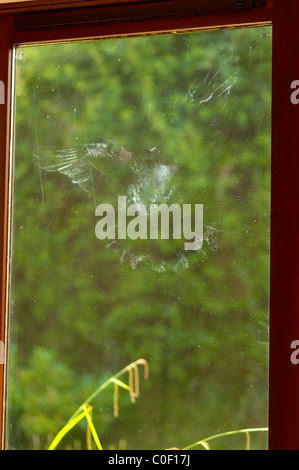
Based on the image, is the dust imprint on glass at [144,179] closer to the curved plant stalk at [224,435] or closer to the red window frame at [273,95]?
the red window frame at [273,95]

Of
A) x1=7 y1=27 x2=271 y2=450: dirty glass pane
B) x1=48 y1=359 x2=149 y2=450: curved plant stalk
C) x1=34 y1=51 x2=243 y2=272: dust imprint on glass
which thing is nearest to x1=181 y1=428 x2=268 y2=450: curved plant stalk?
x1=7 y1=27 x2=271 y2=450: dirty glass pane

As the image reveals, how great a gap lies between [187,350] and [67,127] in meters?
0.79

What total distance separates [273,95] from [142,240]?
22.7 inches

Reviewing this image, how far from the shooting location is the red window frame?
5.85 ft

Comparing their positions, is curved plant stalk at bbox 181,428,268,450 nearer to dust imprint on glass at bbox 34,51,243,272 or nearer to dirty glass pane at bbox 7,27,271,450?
dirty glass pane at bbox 7,27,271,450

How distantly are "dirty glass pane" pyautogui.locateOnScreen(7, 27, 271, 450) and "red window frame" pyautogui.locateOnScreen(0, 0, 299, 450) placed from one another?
0.12 feet

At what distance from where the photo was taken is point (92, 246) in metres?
1.99

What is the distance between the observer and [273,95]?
1.85m

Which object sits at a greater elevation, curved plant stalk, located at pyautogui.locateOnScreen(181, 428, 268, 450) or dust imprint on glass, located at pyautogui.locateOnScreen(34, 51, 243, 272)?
dust imprint on glass, located at pyautogui.locateOnScreen(34, 51, 243, 272)

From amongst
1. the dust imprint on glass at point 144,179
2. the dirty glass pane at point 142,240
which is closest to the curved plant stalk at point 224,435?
the dirty glass pane at point 142,240

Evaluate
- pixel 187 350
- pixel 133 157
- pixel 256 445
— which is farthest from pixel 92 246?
pixel 256 445

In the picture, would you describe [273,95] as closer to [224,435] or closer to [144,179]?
[144,179]

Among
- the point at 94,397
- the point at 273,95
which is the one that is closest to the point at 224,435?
the point at 94,397

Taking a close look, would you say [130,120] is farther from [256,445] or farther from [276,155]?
[256,445]
